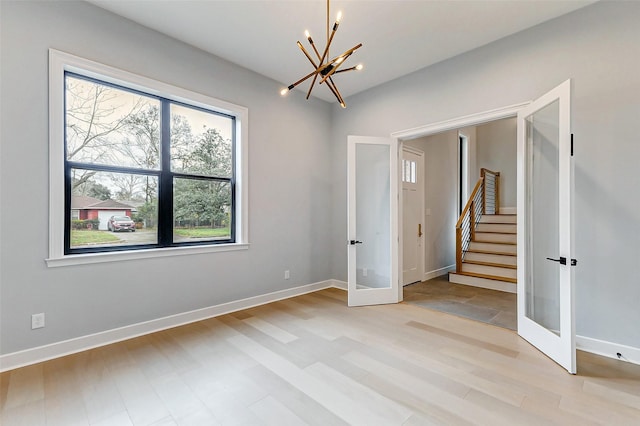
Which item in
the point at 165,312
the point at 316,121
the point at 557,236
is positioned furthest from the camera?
the point at 316,121

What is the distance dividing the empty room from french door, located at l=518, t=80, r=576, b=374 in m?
0.02

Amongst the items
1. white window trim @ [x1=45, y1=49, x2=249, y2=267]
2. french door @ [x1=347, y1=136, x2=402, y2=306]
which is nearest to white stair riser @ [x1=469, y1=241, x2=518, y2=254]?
french door @ [x1=347, y1=136, x2=402, y2=306]

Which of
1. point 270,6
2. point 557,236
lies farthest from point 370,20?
point 557,236

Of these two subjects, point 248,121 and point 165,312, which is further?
point 248,121

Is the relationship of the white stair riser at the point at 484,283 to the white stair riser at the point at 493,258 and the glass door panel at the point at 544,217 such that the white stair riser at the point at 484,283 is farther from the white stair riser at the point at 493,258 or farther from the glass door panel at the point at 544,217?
the glass door panel at the point at 544,217

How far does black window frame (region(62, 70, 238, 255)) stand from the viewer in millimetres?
2662

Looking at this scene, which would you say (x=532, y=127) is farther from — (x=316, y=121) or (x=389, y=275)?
(x=316, y=121)

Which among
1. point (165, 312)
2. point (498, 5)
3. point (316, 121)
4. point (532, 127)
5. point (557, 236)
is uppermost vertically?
point (498, 5)

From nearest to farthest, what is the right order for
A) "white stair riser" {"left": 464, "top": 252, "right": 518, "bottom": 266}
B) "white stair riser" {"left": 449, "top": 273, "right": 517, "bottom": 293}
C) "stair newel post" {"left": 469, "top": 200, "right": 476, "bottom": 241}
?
1. "white stair riser" {"left": 449, "top": 273, "right": 517, "bottom": 293}
2. "white stair riser" {"left": 464, "top": 252, "right": 518, "bottom": 266}
3. "stair newel post" {"left": 469, "top": 200, "right": 476, "bottom": 241}

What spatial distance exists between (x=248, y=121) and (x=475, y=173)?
5.92 metres

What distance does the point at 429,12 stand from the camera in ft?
9.09

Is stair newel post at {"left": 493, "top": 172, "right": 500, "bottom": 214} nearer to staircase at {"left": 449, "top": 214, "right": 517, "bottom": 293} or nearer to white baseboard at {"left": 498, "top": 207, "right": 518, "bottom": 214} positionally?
white baseboard at {"left": 498, "top": 207, "right": 518, "bottom": 214}

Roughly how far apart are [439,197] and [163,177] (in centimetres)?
503

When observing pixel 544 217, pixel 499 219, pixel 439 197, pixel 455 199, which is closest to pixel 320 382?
pixel 544 217
